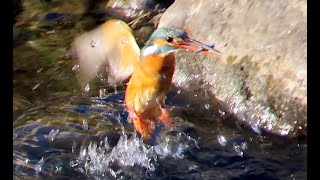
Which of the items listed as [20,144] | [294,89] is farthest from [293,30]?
[20,144]

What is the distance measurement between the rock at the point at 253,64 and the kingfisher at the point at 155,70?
448 mm

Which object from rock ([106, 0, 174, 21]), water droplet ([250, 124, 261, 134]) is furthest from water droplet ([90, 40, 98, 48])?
rock ([106, 0, 174, 21])

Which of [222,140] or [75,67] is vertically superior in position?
[222,140]

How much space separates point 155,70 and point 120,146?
0.47 m

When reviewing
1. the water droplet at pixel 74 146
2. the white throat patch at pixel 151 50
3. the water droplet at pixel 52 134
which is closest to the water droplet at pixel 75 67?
the water droplet at pixel 52 134

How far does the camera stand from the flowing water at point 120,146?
3.04 metres

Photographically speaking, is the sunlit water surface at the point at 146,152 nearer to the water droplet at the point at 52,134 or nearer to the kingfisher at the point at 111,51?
the water droplet at the point at 52,134

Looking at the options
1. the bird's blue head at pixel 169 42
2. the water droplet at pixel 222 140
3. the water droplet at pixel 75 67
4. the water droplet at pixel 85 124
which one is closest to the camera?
the bird's blue head at pixel 169 42

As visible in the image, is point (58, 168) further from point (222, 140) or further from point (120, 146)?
point (222, 140)

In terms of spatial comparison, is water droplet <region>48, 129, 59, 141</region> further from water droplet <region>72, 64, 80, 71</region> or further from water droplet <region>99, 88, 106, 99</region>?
water droplet <region>72, 64, 80, 71</region>

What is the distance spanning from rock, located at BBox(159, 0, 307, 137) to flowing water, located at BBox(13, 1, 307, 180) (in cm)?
12

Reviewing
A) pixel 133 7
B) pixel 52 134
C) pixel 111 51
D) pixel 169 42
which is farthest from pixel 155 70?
pixel 133 7

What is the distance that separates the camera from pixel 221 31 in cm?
371

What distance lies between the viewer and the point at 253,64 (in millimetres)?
3449
